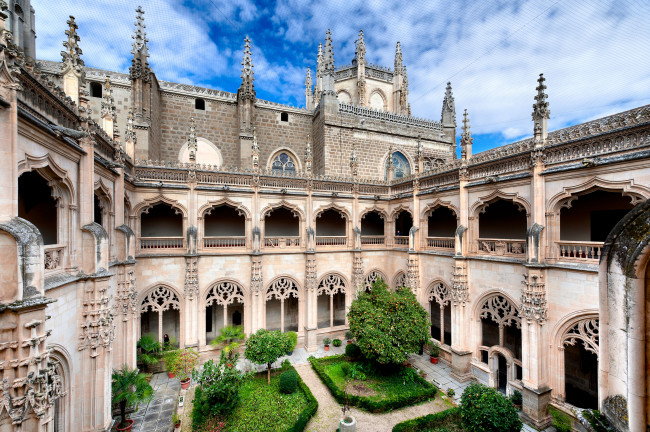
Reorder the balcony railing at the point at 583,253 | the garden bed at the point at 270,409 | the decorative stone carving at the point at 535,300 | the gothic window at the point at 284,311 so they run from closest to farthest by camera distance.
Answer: the balcony railing at the point at 583,253, the garden bed at the point at 270,409, the decorative stone carving at the point at 535,300, the gothic window at the point at 284,311

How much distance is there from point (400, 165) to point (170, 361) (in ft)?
64.9

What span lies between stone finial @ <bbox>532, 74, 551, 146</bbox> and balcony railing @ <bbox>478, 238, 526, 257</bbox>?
4149 millimetres

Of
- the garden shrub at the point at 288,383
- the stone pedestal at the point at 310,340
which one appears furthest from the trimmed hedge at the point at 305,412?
the stone pedestal at the point at 310,340

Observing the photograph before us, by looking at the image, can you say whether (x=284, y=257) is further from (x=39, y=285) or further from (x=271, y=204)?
(x=39, y=285)

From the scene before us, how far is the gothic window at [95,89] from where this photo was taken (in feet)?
55.5

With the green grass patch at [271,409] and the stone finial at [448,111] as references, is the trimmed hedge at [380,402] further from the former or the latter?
the stone finial at [448,111]

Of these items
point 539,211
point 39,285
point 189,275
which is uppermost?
point 539,211

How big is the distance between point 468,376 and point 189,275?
47.2 ft

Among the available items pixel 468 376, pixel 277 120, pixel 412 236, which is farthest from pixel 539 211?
pixel 277 120

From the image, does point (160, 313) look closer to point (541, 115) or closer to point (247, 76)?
point (247, 76)

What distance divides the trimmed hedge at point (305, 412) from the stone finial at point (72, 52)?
1261cm

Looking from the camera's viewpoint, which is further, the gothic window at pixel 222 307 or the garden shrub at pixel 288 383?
the gothic window at pixel 222 307

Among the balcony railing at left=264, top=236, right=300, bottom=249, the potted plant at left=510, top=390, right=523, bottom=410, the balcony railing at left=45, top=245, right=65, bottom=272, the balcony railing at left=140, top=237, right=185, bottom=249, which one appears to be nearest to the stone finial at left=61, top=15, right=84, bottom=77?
the balcony railing at left=45, top=245, right=65, bottom=272

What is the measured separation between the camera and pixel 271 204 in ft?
52.0
